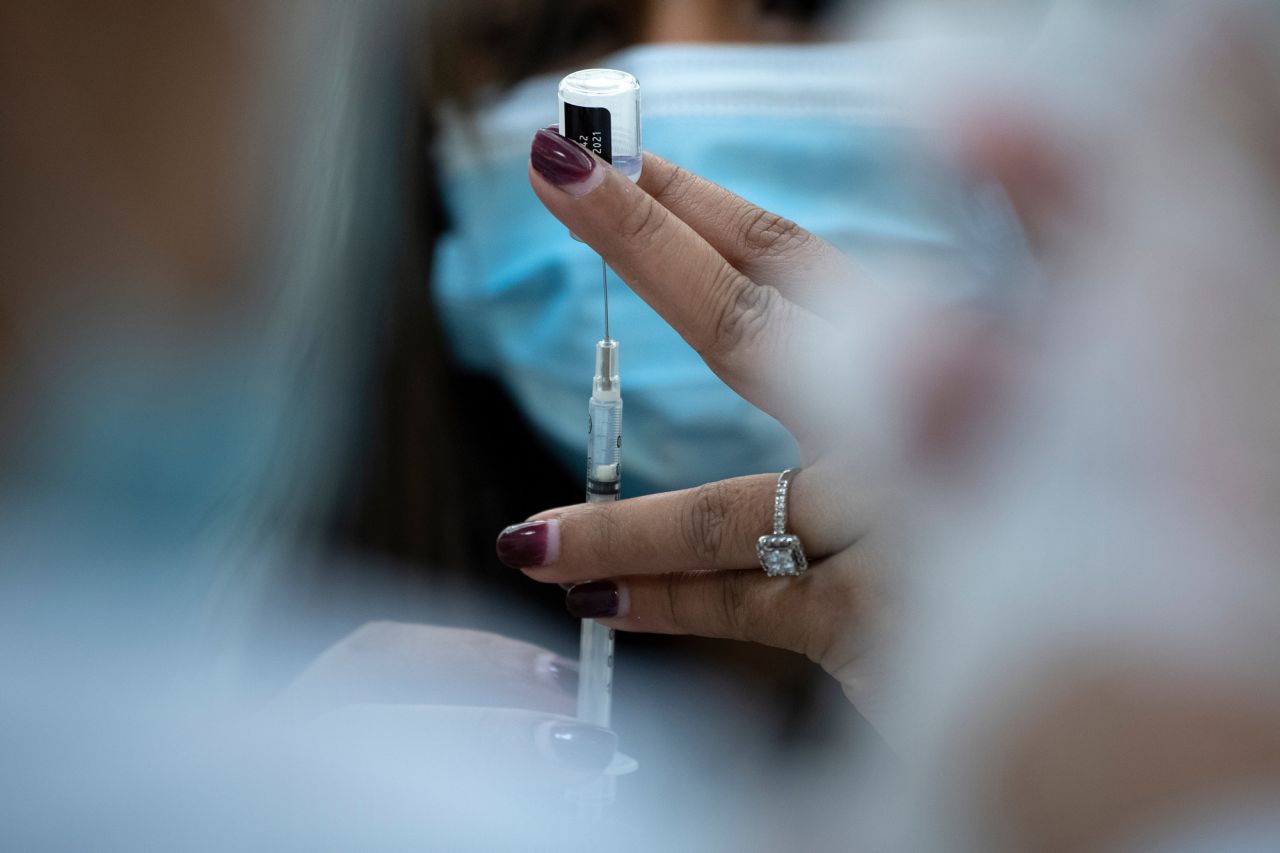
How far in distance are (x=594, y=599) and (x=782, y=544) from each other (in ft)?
0.45

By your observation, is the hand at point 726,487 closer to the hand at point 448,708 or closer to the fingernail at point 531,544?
the fingernail at point 531,544

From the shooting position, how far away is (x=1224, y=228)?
1.38 ft

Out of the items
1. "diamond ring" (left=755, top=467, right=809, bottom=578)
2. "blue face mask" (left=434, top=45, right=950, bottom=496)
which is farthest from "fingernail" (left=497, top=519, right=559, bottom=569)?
"blue face mask" (left=434, top=45, right=950, bottom=496)

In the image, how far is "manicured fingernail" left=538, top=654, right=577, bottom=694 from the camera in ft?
2.80

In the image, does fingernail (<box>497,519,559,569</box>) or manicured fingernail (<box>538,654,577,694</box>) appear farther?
manicured fingernail (<box>538,654,577,694</box>)

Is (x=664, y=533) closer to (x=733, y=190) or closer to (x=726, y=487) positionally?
(x=726, y=487)

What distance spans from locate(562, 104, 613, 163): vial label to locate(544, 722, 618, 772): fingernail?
377 mm

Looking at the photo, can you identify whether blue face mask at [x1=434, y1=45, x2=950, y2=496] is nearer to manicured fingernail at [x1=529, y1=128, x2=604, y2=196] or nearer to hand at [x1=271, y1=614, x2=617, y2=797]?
hand at [x1=271, y1=614, x2=617, y2=797]

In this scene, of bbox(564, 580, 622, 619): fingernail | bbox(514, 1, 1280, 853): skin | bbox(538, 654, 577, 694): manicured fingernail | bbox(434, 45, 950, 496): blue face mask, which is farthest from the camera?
bbox(434, 45, 950, 496): blue face mask

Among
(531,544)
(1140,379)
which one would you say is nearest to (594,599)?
(531,544)

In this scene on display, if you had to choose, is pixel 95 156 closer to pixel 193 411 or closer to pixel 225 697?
pixel 193 411

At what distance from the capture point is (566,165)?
58 cm

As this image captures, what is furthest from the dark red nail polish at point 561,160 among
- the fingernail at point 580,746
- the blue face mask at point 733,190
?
the blue face mask at point 733,190

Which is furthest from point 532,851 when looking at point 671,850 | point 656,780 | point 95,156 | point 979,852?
point 95,156
